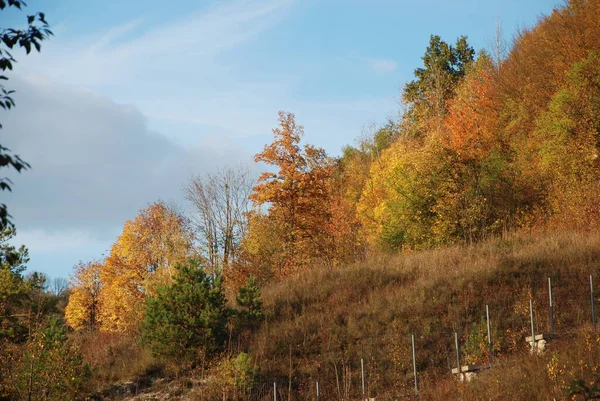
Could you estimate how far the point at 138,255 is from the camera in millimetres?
45125

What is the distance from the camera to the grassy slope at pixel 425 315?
1856 centimetres

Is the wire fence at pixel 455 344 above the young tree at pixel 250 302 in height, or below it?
below

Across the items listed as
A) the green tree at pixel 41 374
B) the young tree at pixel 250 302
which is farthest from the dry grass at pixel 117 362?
the green tree at pixel 41 374

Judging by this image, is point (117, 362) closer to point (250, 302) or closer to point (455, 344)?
point (250, 302)

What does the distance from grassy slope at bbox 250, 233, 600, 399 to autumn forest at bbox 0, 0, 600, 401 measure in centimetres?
8

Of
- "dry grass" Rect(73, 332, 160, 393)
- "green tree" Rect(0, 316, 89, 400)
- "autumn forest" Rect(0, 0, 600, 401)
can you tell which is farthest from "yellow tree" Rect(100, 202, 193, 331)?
"green tree" Rect(0, 316, 89, 400)

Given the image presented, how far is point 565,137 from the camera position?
100.0 ft

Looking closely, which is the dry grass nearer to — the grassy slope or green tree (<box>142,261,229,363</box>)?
green tree (<box>142,261,229,363</box>)

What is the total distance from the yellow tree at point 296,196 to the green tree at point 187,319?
13.3 meters

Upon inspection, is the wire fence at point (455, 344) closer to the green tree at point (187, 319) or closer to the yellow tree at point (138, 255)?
the green tree at point (187, 319)

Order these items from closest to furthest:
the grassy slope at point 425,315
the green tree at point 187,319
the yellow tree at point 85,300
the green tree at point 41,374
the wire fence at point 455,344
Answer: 1. the green tree at point 41,374
2. the wire fence at point 455,344
3. the grassy slope at point 425,315
4. the green tree at point 187,319
5. the yellow tree at point 85,300

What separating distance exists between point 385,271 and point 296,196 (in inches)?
424

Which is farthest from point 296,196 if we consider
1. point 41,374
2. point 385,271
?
point 41,374

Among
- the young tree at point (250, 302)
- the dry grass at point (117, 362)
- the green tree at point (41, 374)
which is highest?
the young tree at point (250, 302)
